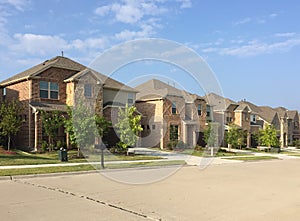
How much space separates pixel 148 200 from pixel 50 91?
21012 millimetres

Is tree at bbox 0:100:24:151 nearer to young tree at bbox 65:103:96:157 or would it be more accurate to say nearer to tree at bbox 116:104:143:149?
young tree at bbox 65:103:96:157

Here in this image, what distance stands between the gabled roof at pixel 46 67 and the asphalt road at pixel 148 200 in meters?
15.5

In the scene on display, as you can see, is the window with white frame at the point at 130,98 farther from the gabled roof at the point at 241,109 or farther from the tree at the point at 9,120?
the gabled roof at the point at 241,109

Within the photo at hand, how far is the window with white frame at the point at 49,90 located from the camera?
28062 millimetres

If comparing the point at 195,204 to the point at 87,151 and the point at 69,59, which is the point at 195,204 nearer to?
the point at 87,151

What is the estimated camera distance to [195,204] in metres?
9.27

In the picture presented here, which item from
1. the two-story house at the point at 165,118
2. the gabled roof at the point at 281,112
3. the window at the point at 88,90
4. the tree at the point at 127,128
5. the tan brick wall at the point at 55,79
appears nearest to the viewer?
the tree at the point at 127,128

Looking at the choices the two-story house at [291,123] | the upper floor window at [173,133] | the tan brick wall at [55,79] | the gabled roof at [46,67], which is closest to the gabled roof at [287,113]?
the two-story house at [291,123]

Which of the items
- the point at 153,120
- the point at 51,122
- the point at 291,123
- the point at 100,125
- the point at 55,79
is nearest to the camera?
the point at 100,125

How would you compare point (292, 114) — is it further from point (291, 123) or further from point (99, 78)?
point (99, 78)

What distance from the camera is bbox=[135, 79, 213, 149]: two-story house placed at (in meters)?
35.4

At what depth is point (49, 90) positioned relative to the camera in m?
28.5

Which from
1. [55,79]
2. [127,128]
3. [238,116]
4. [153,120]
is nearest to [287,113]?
[238,116]

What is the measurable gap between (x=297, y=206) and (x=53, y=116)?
19.4 m
